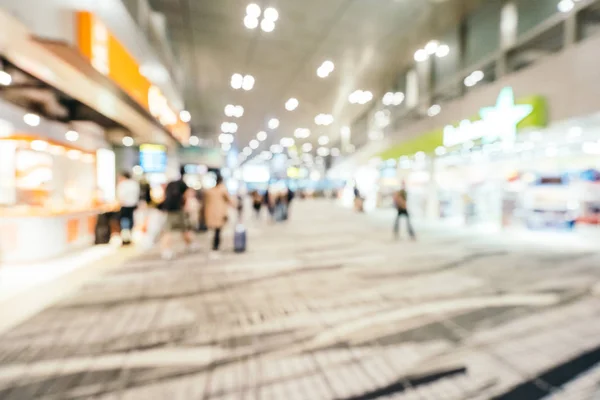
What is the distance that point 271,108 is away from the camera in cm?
1662

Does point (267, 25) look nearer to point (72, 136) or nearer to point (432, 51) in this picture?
point (72, 136)

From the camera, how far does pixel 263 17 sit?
8242mm

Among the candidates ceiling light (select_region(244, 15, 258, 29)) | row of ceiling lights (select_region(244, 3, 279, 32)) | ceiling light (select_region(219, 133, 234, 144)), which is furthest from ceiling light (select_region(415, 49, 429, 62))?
ceiling light (select_region(219, 133, 234, 144))

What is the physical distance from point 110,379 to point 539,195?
14.1m

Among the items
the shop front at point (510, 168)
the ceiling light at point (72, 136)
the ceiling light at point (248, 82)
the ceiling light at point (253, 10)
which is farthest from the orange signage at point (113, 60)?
the shop front at point (510, 168)

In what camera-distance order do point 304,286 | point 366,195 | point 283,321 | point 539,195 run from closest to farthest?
point 283,321 → point 304,286 → point 539,195 → point 366,195

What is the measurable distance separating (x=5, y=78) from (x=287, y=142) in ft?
71.5

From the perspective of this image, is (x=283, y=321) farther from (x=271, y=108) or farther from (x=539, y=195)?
(x=271, y=108)

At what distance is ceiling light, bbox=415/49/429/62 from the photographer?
12384 mm

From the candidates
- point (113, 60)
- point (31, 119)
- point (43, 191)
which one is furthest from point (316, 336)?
point (43, 191)

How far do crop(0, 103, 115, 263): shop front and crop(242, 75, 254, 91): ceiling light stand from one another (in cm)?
542

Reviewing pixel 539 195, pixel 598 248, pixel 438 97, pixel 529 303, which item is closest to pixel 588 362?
pixel 529 303

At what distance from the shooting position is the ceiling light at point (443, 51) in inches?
504

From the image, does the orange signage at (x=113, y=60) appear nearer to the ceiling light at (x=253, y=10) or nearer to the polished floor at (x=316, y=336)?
the ceiling light at (x=253, y=10)
